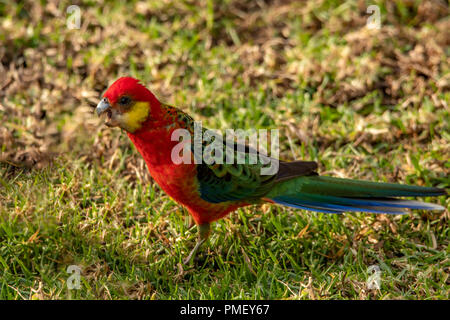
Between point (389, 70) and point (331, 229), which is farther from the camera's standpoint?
point (389, 70)

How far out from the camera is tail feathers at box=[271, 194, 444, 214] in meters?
3.39

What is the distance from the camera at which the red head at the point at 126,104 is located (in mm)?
3098

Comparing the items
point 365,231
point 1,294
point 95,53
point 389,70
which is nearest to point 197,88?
point 95,53

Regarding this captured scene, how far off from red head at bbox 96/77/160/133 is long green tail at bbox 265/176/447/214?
101 centimetres

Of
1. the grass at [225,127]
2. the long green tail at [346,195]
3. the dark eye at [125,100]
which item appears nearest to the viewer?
the dark eye at [125,100]

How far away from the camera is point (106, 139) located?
14.5 feet

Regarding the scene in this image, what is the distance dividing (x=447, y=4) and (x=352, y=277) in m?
3.83

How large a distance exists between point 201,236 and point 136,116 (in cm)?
93

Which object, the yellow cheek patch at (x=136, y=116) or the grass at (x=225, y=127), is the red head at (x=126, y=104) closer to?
the yellow cheek patch at (x=136, y=116)

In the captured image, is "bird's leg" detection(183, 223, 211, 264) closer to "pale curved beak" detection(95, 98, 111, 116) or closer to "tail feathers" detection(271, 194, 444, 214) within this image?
"tail feathers" detection(271, 194, 444, 214)

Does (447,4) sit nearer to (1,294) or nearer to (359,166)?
(359,166)

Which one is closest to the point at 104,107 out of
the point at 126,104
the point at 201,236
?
the point at 126,104

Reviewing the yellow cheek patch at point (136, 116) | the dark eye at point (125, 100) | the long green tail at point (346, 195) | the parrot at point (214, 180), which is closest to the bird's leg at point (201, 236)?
the parrot at point (214, 180)

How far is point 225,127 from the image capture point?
4625mm
